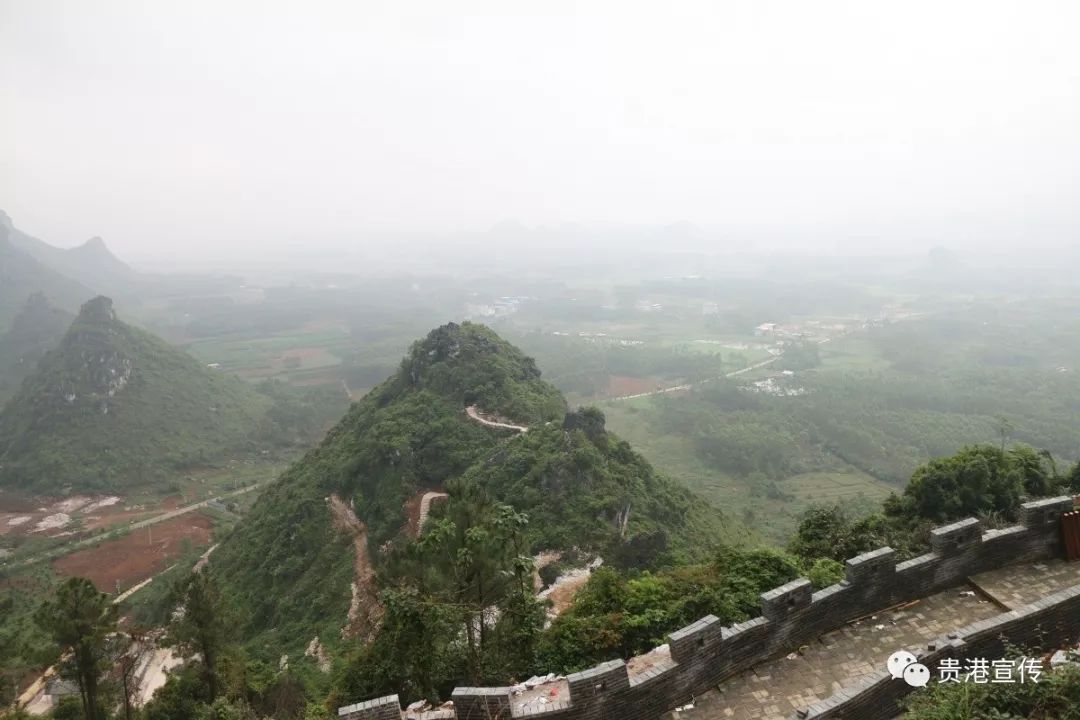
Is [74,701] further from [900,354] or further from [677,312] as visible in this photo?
[677,312]

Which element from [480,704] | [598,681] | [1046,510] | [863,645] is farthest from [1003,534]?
[480,704]

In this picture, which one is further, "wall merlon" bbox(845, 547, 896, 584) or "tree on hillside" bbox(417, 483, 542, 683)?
"tree on hillside" bbox(417, 483, 542, 683)

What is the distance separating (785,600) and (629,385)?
3615 inches

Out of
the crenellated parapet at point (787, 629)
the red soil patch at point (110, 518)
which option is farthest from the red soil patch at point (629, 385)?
the crenellated parapet at point (787, 629)

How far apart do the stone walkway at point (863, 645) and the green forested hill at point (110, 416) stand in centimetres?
7123

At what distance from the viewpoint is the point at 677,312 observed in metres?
182

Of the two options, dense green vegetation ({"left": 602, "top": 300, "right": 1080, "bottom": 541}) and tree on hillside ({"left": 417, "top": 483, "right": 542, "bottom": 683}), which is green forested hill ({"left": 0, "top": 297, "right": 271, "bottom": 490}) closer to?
dense green vegetation ({"left": 602, "top": 300, "right": 1080, "bottom": 541})

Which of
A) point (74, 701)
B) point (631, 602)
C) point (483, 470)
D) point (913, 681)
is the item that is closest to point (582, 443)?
point (483, 470)

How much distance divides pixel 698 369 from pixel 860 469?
45.8m

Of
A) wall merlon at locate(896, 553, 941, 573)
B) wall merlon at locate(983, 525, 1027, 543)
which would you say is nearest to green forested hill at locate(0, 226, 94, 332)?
wall merlon at locate(896, 553, 941, 573)

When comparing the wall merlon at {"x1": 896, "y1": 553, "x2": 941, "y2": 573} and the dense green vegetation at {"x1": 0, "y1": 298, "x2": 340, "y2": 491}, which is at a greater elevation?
the wall merlon at {"x1": 896, "y1": 553, "x2": 941, "y2": 573}

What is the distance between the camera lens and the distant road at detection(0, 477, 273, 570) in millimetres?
46094

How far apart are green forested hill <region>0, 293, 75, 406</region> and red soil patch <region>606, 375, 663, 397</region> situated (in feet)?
297

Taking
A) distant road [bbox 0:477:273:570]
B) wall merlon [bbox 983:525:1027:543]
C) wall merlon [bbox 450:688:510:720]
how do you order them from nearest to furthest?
wall merlon [bbox 450:688:510:720]
wall merlon [bbox 983:525:1027:543]
distant road [bbox 0:477:273:570]
